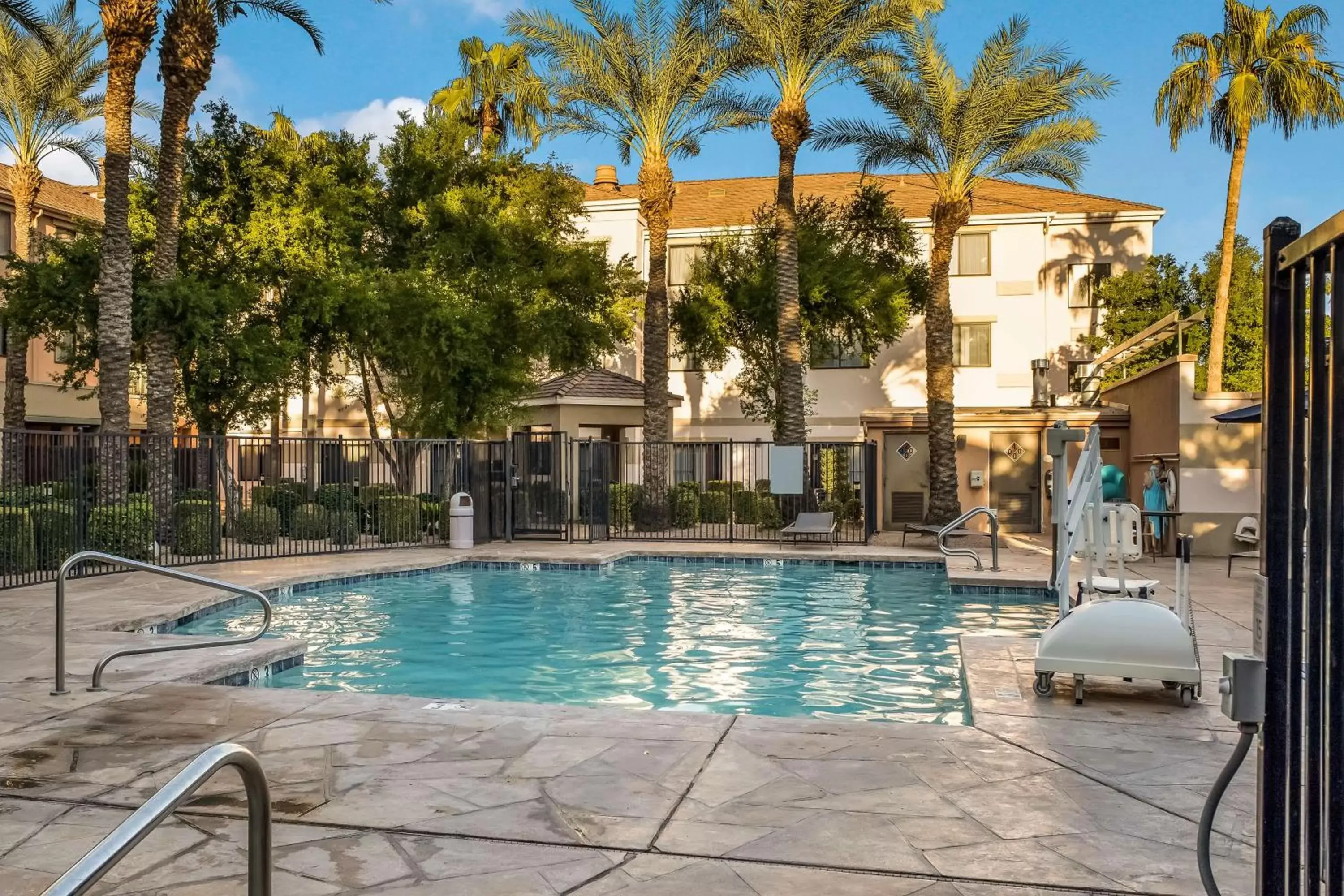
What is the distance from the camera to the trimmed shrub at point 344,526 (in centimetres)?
1894

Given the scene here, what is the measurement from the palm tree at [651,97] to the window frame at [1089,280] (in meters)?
13.8

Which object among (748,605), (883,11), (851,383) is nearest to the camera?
(748,605)

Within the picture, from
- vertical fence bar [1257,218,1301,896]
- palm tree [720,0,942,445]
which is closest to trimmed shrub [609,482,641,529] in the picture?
palm tree [720,0,942,445]

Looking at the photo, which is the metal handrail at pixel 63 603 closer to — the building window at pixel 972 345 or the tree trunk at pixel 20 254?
the tree trunk at pixel 20 254

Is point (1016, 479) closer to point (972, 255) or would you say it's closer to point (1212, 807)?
point (972, 255)

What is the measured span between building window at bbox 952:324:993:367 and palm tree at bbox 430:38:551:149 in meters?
14.2

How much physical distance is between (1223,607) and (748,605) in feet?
17.9

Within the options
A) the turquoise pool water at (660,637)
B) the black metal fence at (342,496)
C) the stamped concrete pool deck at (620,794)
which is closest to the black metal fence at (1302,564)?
the stamped concrete pool deck at (620,794)

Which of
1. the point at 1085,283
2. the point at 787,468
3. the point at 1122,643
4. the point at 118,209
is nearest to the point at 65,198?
the point at 118,209

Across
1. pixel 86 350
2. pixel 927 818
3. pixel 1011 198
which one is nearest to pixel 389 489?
pixel 86 350

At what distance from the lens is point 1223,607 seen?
11.7m

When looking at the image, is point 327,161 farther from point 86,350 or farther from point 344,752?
point 344,752

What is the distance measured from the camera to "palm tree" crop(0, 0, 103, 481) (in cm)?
2647

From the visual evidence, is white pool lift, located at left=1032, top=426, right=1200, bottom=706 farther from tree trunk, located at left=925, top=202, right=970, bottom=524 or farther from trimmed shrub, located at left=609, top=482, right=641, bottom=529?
trimmed shrub, located at left=609, top=482, right=641, bottom=529
